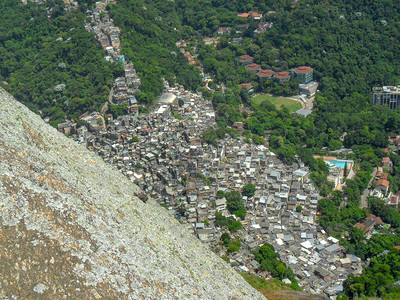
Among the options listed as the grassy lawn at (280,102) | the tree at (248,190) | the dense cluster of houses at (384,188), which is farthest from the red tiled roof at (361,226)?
the grassy lawn at (280,102)

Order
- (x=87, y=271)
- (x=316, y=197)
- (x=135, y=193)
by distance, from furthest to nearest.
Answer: (x=316, y=197) < (x=135, y=193) < (x=87, y=271)

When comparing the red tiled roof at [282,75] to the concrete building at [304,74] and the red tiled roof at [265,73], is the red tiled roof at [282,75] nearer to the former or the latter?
the red tiled roof at [265,73]

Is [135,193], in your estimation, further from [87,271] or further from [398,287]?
[398,287]

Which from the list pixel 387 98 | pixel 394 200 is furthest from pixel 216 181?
pixel 387 98

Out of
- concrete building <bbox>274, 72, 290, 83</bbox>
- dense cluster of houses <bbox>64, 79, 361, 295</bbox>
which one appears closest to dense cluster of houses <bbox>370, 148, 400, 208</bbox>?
dense cluster of houses <bbox>64, 79, 361, 295</bbox>

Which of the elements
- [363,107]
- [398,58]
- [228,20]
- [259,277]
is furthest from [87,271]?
[228,20]

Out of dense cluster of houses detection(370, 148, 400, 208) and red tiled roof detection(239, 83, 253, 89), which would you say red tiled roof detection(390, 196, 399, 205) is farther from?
red tiled roof detection(239, 83, 253, 89)

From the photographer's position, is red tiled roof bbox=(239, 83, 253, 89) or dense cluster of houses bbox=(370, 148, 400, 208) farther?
red tiled roof bbox=(239, 83, 253, 89)
